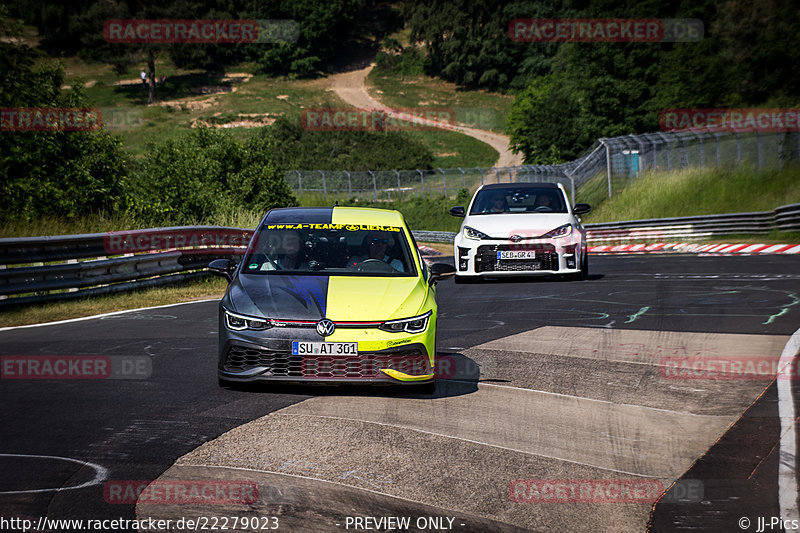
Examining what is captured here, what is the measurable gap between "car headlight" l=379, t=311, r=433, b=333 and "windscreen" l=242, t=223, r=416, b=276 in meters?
0.84

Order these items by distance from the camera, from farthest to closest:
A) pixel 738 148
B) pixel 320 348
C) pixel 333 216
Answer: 1. pixel 738 148
2. pixel 333 216
3. pixel 320 348

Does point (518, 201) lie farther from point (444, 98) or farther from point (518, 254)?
point (444, 98)

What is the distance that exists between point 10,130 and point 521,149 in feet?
203

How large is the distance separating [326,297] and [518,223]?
8.35 meters

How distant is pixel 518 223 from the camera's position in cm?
1527

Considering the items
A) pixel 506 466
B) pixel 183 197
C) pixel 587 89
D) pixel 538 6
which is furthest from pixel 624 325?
pixel 538 6

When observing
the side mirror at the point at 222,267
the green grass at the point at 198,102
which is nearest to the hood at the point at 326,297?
the side mirror at the point at 222,267

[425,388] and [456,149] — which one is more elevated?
[456,149]

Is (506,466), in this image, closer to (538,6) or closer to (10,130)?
(10,130)

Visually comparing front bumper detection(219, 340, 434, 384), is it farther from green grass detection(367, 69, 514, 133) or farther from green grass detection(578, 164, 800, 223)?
green grass detection(367, 69, 514, 133)

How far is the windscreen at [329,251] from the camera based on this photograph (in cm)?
815

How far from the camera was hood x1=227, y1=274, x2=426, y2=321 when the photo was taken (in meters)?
7.16

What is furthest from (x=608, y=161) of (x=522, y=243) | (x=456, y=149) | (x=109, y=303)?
(x=456, y=149)

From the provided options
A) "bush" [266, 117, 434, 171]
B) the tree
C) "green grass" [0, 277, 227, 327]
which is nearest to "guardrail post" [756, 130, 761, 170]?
the tree
